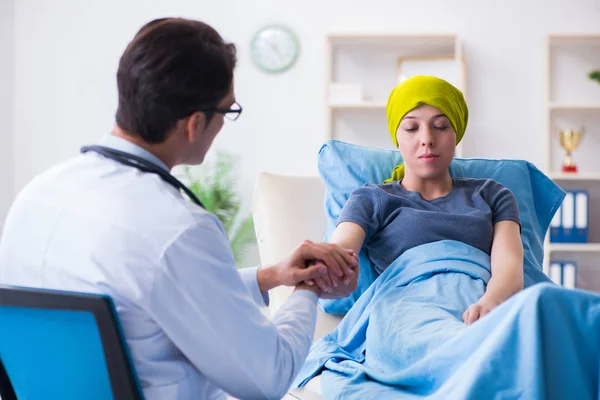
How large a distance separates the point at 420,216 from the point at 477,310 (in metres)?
0.38

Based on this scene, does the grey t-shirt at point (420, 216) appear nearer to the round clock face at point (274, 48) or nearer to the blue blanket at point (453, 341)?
the blue blanket at point (453, 341)

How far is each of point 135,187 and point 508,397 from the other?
0.60 m

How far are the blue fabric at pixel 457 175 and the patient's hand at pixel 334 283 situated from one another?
456 mm

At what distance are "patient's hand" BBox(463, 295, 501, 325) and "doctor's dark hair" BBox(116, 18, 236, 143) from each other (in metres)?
0.67

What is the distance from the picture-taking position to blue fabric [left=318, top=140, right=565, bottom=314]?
201 centimetres

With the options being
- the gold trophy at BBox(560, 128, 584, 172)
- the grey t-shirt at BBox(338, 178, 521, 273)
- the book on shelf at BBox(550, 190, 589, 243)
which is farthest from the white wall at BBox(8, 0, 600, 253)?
the grey t-shirt at BBox(338, 178, 521, 273)

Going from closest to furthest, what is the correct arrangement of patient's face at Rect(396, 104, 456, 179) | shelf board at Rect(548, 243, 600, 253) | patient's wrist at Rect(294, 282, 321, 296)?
patient's wrist at Rect(294, 282, 321, 296) → patient's face at Rect(396, 104, 456, 179) → shelf board at Rect(548, 243, 600, 253)

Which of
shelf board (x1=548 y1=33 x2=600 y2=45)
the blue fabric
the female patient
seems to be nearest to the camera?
the female patient

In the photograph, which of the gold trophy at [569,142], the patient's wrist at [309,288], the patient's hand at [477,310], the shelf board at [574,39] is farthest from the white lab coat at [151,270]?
the shelf board at [574,39]

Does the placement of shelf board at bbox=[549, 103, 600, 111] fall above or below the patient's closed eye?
above

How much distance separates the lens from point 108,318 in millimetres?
895

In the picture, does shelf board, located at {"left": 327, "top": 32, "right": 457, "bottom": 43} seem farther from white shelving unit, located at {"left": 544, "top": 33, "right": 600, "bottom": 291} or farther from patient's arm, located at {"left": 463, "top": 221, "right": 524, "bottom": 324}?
patient's arm, located at {"left": 463, "top": 221, "right": 524, "bottom": 324}

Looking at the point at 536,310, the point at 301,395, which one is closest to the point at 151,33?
the point at 536,310

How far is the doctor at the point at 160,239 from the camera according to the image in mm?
966
